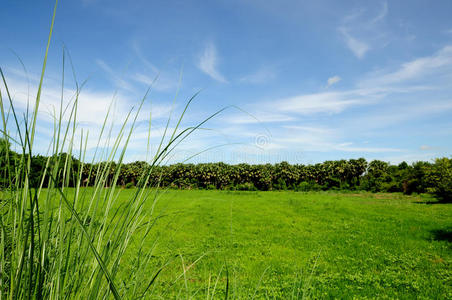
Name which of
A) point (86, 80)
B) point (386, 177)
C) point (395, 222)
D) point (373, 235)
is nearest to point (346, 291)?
point (373, 235)

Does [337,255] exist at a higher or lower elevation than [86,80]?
lower

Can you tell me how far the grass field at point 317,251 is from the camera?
142 inches

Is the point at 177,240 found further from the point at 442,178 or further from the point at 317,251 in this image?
the point at 442,178

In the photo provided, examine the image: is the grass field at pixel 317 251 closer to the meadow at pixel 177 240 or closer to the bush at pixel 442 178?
the meadow at pixel 177 240

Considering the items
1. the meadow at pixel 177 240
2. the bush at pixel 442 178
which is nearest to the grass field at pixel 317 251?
the meadow at pixel 177 240

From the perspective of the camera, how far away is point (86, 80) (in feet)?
4.09

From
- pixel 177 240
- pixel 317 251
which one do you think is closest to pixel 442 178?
pixel 317 251

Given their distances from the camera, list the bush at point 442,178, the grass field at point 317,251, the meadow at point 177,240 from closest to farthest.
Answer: the meadow at point 177,240
the grass field at point 317,251
the bush at point 442,178

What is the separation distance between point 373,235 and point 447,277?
2.58 m

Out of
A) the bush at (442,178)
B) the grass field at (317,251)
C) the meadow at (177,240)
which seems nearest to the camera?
the meadow at (177,240)

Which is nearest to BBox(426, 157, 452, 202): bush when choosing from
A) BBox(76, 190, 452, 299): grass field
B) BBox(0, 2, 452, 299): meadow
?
BBox(0, 2, 452, 299): meadow

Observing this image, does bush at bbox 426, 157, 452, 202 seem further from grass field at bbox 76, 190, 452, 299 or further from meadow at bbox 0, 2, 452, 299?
grass field at bbox 76, 190, 452, 299

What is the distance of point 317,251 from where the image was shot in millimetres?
5512

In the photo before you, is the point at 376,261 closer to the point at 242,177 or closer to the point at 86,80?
the point at 86,80
